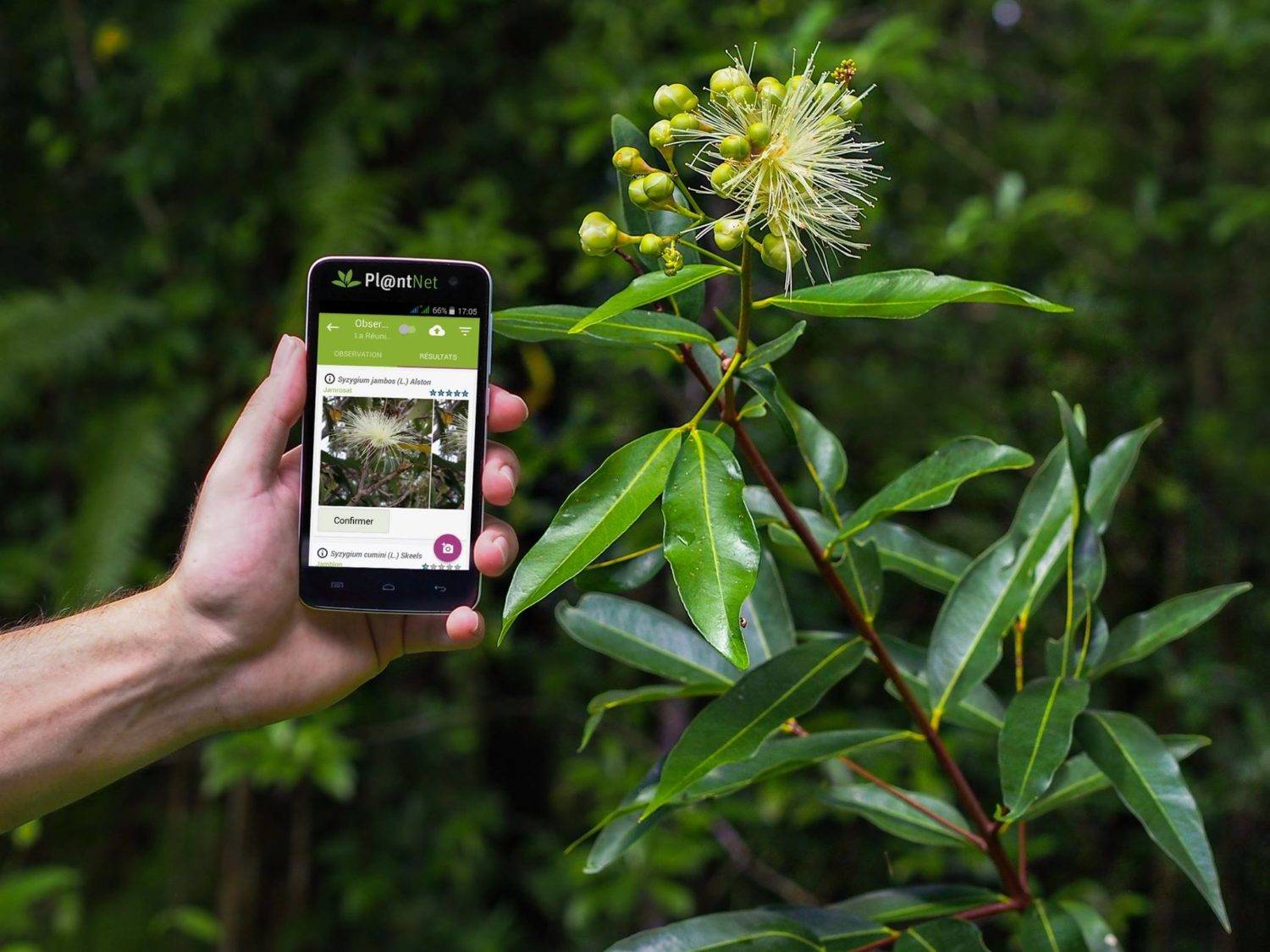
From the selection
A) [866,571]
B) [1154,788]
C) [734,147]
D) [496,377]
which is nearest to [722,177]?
[734,147]

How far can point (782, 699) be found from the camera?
0.68 meters

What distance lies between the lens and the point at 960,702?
792mm

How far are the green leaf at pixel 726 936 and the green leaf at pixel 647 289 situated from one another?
375 millimetres

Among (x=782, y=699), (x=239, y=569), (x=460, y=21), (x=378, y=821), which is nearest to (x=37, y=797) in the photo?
(x=239, y=569)

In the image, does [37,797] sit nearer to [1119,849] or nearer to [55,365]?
[55,365]

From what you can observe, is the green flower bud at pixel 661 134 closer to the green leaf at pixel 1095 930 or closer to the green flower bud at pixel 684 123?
the green flower bud at pixel 684 123

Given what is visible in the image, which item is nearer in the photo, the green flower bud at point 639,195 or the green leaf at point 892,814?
the green flower bud at point 639,195

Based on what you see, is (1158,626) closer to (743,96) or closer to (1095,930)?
(1095,930)

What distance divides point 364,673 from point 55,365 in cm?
118

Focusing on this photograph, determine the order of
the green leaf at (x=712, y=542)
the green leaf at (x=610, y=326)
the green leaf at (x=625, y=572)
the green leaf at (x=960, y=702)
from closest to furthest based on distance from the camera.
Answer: the green leaf at (x=712, y=542), the green leaf at (x=610, y=326), the green leaf at (x=625, y=572), the green leaf at (x=960, y=702)

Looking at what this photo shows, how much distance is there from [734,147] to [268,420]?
392mm

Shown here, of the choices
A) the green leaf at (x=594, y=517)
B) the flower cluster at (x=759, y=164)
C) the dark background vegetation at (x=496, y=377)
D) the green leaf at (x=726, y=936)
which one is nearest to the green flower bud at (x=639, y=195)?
the flower cluster at (x=759, y=164)

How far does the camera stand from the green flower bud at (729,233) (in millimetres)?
522

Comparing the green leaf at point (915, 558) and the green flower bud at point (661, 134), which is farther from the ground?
the green flower bud at point (661, 134)
